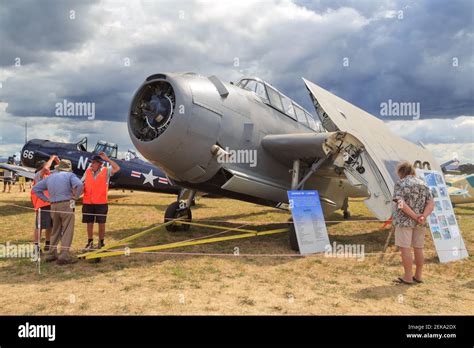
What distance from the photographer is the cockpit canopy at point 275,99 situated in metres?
8.56

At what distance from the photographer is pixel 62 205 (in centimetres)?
623

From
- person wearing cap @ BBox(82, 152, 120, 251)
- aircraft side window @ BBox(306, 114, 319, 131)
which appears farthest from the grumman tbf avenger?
aircraft side window @ BBox(306, 114, 319, 131)

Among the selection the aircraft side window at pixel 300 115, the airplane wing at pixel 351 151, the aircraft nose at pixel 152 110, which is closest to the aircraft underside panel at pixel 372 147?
the airplane wing at pixel 351 151

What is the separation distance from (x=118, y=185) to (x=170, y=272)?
11775 millimetres

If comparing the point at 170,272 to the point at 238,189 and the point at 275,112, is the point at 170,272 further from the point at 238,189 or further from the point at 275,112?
the point at 275,112

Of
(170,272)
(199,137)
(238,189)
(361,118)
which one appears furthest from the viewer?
(361,118)

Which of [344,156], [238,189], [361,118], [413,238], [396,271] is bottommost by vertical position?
[396,271]

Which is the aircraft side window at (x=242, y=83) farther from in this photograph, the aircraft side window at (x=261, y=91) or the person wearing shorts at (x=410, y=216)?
the person wearing shorts at (x=410, y=216)

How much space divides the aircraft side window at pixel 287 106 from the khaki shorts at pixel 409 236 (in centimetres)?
478

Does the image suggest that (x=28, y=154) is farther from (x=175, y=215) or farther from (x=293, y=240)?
(x=293, y=240)
